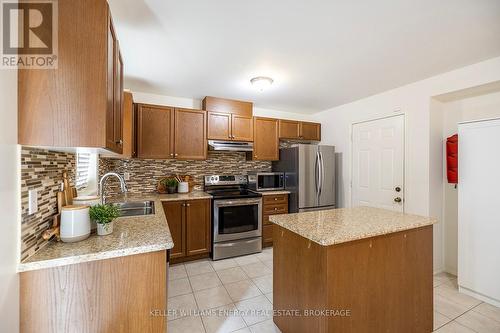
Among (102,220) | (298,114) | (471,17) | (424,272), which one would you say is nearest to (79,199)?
(102,220)

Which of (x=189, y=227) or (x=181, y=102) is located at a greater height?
(x=181, y=102)

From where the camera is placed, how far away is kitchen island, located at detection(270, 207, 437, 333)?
1292mm

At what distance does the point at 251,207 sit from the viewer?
326 centimetres

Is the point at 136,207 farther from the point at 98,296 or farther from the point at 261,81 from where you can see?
the point at 261,81

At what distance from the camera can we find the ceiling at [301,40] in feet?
4.91

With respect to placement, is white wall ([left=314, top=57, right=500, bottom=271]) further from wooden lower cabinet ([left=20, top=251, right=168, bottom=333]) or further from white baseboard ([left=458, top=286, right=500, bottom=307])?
wooden lower cabinet ([left=20, top=251, right=168, bottom=333])

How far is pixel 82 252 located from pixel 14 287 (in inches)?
10.0

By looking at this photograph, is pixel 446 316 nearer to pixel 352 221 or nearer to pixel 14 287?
pixel 352 221

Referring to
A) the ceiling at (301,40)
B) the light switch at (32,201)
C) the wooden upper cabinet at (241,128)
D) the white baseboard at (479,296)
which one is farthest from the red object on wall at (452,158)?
the light switch at (32,201)

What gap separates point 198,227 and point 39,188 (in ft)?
6.67

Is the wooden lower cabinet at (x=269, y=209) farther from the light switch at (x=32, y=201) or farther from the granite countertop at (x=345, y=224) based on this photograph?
the light switch at (x=32, y=201)

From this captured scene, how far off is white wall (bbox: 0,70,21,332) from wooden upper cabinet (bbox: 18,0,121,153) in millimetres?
54

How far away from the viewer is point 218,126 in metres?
3.37

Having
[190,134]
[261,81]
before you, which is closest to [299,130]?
[261,81]
